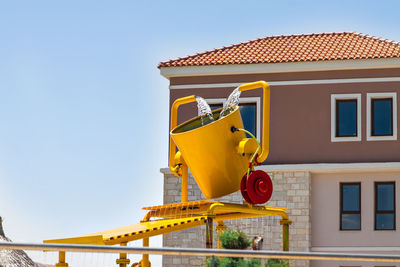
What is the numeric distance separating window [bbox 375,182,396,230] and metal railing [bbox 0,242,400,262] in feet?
68.5

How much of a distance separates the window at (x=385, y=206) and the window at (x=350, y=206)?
1.93 feet

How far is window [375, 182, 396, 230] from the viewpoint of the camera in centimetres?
2953

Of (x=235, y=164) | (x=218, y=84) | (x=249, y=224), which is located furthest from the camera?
(x=218, y=84)

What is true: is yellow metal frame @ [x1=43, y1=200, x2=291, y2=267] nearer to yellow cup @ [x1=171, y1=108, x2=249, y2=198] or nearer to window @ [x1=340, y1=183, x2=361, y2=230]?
yellow cup @ [x1=171, y1=108, x2=249, y2=198]

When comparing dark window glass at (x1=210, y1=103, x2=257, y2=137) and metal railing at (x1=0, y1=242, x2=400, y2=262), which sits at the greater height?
dark window glass at (x1=210, y1=103, x2=257, y2=137)

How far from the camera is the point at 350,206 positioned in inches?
1178

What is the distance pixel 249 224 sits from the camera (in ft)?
93.7

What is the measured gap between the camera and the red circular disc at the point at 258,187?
15798 millimetres

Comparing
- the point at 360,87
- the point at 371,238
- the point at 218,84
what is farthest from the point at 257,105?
the point at 371,238

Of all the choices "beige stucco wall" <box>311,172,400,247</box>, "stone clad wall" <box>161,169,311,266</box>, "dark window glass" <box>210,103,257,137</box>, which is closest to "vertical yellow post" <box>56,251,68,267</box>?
"stone clad wall" <box>161,169,311,266</box>

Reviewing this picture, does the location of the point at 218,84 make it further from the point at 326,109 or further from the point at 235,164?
the point at 235,164

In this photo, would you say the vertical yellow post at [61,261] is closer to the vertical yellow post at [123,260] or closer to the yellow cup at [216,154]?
the vertical yellow post at [123,260]

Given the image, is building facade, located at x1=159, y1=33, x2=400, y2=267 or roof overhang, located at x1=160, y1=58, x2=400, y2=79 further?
roof overhang, located at x1=160, y1=58, x2=400, y2=79

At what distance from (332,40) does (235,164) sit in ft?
55.6
